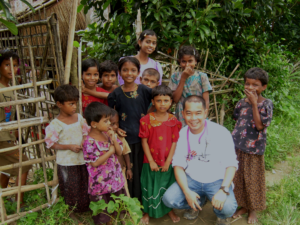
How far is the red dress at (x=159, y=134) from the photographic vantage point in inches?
97.7

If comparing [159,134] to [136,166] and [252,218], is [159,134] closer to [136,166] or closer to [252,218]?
[136,166]

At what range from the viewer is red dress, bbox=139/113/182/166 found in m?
2.48

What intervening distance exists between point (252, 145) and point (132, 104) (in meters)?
1.33

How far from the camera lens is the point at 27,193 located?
9.53ft

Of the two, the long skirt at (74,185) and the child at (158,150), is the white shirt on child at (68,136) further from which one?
the child at (158,150)

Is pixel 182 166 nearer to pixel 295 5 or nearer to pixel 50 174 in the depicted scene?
pixel 50 174

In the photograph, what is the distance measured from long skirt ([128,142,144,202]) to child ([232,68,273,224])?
41.7 inches

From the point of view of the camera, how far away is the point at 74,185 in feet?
8.14

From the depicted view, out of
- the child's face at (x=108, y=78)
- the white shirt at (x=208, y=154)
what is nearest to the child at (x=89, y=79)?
the child's face at (x=108, y=78)

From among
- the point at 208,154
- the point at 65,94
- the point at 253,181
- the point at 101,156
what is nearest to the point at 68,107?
the point at 65,94

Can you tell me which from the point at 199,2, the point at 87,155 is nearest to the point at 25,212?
the point at 87,155

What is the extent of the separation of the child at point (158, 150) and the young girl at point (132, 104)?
0.12 meters

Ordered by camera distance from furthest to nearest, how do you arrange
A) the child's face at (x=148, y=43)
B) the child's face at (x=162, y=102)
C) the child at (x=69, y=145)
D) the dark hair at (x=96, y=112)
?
the child's face at (x=148, y=43), the child's face at (x=162, y=102), the child at (x=69, y=145), the dark hair at (x=96, y=112)

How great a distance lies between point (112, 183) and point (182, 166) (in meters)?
0.70
